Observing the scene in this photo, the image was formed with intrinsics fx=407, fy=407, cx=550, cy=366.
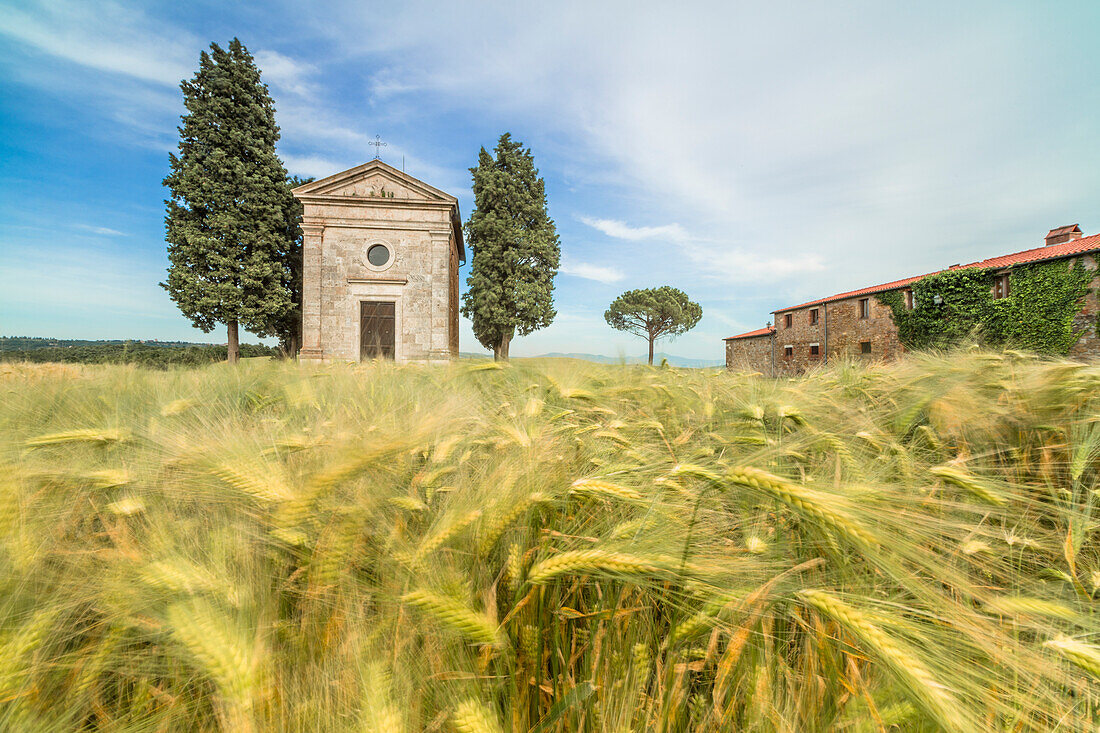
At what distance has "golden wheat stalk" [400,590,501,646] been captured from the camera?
0.70 metres

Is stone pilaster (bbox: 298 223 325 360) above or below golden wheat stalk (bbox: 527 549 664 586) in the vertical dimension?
above

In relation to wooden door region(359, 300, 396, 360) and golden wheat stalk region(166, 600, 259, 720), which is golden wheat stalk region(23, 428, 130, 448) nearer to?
golden wheat stalk region(166, 600, 259, 720)

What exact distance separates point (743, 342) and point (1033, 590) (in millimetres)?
37665

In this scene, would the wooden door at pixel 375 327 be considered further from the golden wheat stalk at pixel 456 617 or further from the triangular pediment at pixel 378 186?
the golden wheat stalk at pixel 456 617

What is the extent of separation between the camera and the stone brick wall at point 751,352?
32406 mm

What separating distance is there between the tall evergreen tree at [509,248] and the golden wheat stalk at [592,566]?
67.8ft

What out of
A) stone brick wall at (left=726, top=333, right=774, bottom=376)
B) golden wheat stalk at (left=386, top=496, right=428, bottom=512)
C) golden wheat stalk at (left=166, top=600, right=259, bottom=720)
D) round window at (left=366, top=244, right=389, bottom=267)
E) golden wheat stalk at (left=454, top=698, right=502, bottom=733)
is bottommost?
Answer: golden wheat stalk at (left=454, top=698, right=502, bottom=733)

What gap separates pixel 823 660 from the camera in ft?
2.56

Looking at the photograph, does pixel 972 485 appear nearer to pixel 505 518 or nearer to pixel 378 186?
pixel 505 518

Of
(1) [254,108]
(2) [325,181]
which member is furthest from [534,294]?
(1) [254,108]

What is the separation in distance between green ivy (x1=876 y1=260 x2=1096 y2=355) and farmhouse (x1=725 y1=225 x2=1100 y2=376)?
29 centimetres

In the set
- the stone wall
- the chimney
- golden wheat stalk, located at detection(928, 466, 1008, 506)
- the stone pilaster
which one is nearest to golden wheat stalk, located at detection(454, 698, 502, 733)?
golden wheat stalk, located at detection(928, 466, 1008, 506)

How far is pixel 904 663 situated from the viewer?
2.01 ft

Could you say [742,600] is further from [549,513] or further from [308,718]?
[308,718]
